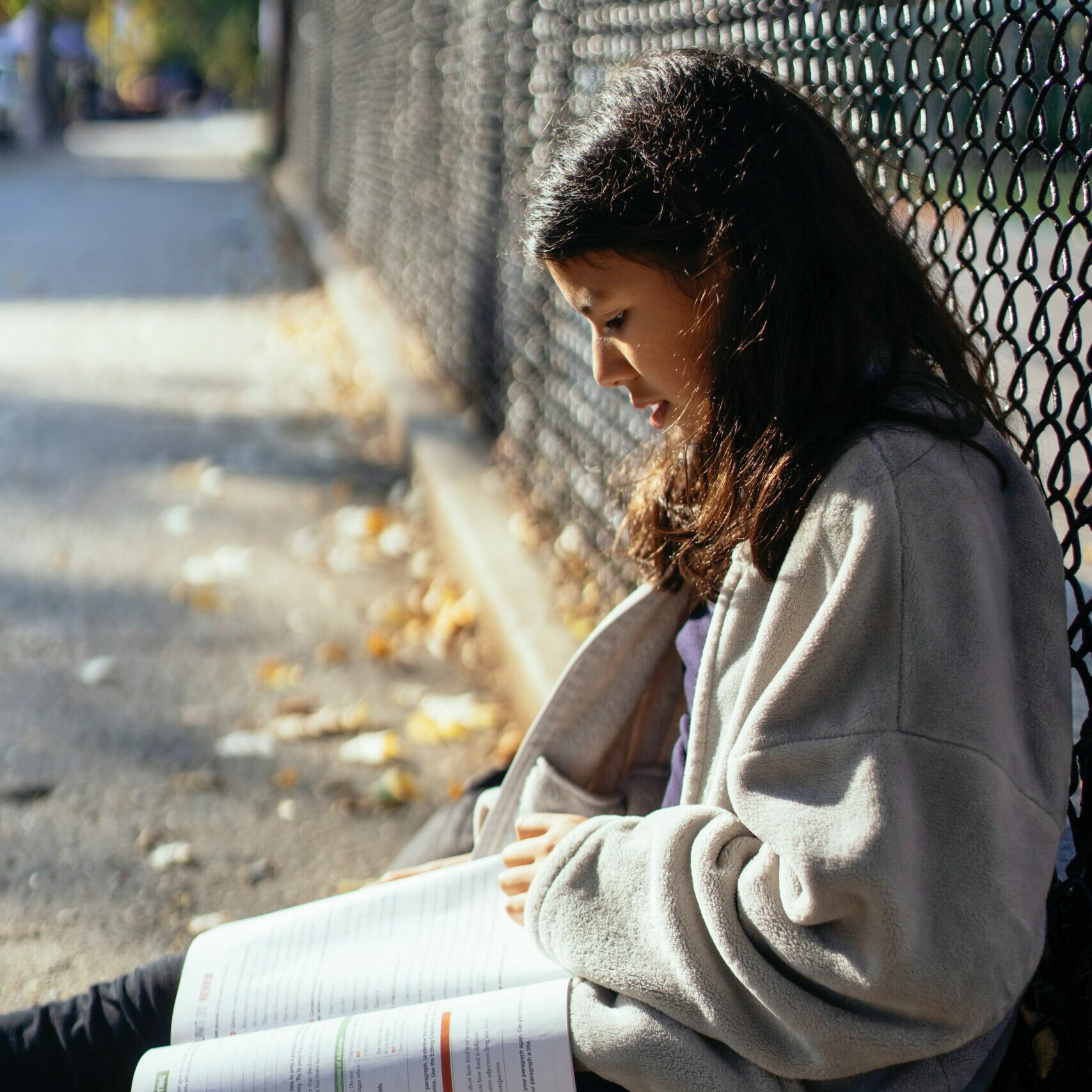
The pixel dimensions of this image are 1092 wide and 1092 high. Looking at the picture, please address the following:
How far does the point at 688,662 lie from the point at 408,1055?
1.99 ft

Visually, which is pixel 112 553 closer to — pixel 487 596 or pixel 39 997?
pixel 487 596

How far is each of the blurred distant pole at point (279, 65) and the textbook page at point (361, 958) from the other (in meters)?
17.9

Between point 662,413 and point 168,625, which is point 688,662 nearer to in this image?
point 662,413

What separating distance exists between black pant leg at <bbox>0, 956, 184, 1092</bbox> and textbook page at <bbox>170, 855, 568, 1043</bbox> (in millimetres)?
50

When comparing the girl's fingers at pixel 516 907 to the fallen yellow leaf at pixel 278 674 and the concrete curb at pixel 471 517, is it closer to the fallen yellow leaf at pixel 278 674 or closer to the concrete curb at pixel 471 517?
the concrete curb at pixel 471 517

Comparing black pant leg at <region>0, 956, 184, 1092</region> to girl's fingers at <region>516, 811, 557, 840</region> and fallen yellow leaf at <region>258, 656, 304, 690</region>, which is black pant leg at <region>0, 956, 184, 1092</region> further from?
fallen yellow leaf at <region>258, 656, 304, 690</region>

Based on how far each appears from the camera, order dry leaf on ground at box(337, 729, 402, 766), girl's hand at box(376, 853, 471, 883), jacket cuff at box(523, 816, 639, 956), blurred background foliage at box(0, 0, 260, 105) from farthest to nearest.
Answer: blurred background foliage at box(0, 0, 260, 105)
dry leaf on ground at box(337, 729, 402, 766)
girl's hand at box(376, 853, 471, 883)
jacket cuff at box(523, 816, 639, 956)

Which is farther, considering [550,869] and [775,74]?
[775,74]

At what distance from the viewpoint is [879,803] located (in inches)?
50.9

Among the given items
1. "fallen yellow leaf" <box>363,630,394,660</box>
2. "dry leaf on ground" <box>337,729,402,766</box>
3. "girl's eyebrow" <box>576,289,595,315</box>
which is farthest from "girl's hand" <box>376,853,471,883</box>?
"fallen yellow leaf" <box>363,630,394,660</box>

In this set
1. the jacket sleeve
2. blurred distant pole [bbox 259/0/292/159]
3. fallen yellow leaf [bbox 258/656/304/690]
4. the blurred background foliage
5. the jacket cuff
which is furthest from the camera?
the blurred background foliage

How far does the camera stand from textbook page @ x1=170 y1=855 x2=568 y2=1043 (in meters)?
1.64

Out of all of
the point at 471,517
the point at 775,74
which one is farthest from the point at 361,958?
the point at 471,517

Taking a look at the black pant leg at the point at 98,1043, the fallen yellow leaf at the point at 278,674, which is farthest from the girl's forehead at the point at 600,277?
the fallen yellow leaf at the point at 278,674
